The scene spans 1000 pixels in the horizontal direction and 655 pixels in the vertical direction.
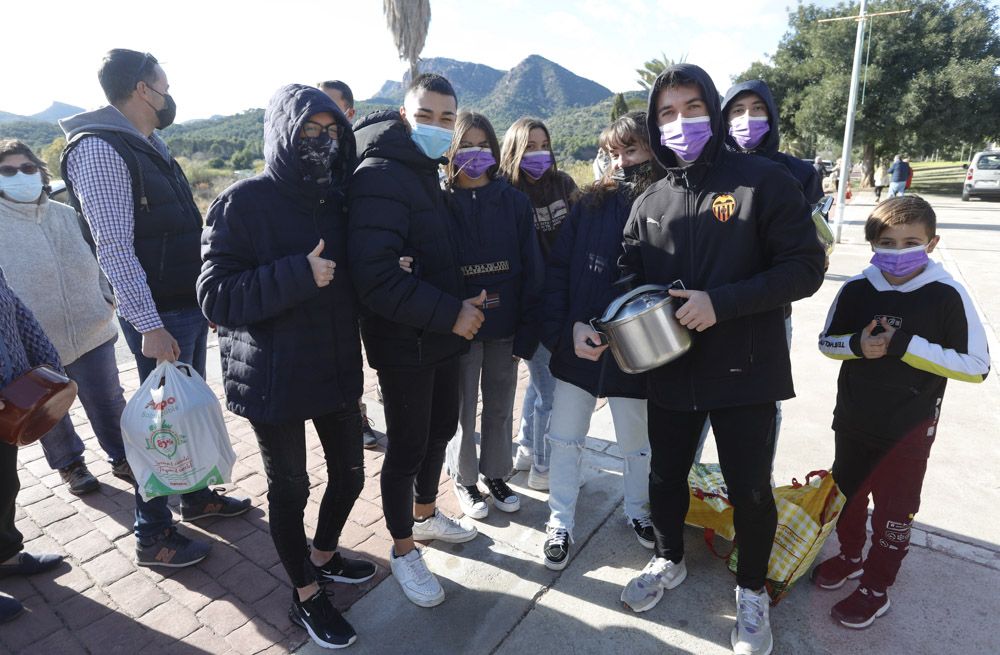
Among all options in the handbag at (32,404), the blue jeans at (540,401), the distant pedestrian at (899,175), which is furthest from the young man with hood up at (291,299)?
the distant pedestrian at (899,175)

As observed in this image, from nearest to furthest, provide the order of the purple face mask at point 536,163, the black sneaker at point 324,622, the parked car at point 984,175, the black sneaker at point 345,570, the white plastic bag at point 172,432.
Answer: the black sneaker at point 324,622 < the white plastic bag at point 172,432 < the black sneaker at point 345,570 < the purple face mask at point 536,163 < the parked car at point 984,175

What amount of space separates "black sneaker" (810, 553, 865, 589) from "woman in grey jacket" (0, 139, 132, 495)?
3856 millimetres

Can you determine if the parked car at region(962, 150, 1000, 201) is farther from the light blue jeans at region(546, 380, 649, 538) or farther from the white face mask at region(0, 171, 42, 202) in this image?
the white face mask at region(0, 171, 42, 202)

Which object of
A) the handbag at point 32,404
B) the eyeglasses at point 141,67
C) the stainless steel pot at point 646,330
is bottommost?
the handbag at point 32,404

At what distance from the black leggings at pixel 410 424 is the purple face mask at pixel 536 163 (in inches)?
54.0

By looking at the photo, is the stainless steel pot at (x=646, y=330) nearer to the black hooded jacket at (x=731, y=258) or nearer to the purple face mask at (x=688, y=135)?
the black hooded jacket at (x=731, y=258)

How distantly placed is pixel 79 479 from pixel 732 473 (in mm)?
3664

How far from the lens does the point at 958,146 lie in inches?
911

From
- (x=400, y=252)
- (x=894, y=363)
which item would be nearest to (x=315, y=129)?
(x=400, y=252)

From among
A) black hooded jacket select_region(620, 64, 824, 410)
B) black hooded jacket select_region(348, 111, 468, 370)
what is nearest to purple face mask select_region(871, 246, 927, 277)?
black hooded jacket select_region(620, 64, 824, 410)

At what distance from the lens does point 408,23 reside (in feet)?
48.0

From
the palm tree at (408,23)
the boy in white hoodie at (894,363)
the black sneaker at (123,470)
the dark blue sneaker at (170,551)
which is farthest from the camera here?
the palm tree at (408,23)

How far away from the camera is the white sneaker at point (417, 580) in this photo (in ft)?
8.19

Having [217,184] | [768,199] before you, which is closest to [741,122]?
[768,199]
